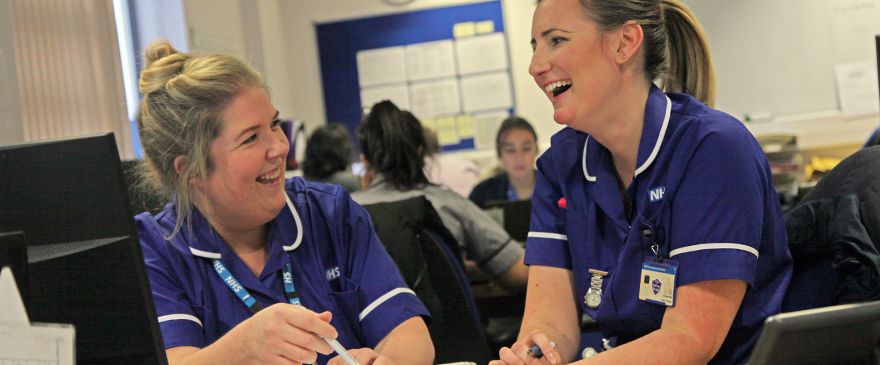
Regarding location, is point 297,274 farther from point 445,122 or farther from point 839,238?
point 445,122

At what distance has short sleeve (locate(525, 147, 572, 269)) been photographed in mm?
1424

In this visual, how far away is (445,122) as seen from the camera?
5.55m

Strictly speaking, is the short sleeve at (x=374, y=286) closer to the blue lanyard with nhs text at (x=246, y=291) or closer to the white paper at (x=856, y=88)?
the blue lanyard with nhs text at (x=246, y=291)

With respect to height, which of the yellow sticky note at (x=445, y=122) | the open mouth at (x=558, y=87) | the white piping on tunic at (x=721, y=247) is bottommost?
the white piping on tunic at (x=721, y=247)

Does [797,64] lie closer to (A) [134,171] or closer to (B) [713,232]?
(B) [713,232]

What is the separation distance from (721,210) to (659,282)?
16 cm

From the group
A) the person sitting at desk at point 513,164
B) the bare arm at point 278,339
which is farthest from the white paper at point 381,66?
the bare arm at point 278,339

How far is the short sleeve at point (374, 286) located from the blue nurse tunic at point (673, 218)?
284 mm

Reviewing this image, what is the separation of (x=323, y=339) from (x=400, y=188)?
1.42 m

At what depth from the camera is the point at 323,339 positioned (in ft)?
3.34

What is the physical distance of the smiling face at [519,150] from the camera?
151 inches

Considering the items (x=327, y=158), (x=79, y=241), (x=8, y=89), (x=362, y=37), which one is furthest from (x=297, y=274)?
(x=362, y=37)

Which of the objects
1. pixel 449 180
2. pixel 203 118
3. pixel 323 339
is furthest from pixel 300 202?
pixel 449 180

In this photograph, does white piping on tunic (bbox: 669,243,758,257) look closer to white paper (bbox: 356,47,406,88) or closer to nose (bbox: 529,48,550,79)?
nose (bbox: 529,48,550,79)
